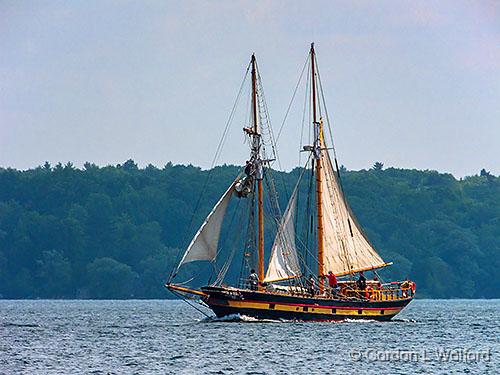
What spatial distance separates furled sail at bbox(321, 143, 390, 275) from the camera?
3959 inches

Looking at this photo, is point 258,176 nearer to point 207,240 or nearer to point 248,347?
point 207,240

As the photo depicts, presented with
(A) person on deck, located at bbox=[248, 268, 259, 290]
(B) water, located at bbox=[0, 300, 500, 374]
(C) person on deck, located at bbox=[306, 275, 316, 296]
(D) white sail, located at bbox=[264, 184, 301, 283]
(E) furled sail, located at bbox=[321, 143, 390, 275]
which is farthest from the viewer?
(E) furled sail, located at bbox=[321, 143, 390, 275]

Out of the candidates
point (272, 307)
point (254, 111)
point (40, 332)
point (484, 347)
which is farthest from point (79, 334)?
point (484, 347)

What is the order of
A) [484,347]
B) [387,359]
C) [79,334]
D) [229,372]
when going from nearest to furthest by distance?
1. [229,372]
2. [387,359]
3. [484,347]
4. [79,334]

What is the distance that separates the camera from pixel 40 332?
96438mm

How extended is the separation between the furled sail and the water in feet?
13.2

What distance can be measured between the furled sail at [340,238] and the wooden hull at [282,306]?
284 cm

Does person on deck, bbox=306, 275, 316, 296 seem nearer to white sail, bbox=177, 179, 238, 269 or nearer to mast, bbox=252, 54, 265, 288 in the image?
mast, bbox=252, 54, 265, 288

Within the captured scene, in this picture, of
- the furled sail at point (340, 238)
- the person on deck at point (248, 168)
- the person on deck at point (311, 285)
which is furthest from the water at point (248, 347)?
the person on deck at point (248, 168)

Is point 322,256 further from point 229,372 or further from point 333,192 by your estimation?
point 229,372

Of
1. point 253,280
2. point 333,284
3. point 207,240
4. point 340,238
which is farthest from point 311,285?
point 207,240

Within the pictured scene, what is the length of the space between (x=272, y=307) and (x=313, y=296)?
387 centimetres

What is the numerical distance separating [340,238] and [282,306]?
7.44m

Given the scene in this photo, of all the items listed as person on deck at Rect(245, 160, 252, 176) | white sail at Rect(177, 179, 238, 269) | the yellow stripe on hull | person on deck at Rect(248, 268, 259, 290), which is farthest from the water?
person on deck at Rect(245, 160, 252, 176)
